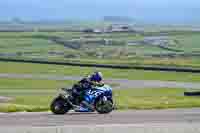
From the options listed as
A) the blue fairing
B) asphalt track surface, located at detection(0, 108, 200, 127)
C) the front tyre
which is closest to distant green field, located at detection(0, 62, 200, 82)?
the blue fairing

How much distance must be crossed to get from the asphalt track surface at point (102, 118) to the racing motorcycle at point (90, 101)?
0.27 metres

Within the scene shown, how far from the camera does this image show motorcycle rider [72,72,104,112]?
22.6 meters

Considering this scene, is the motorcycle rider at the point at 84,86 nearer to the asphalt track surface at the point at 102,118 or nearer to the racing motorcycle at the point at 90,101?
the racing motorcycle at the point at 90,101

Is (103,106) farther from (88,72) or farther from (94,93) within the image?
(88,72)

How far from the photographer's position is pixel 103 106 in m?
22.9

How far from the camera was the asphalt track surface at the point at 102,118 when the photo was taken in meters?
19.2

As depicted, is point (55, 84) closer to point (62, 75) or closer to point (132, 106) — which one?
point (62, 75)

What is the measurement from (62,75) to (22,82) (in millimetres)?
7646

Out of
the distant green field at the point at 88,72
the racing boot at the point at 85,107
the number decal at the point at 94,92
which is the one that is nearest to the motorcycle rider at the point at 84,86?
the racing boot at the point at 85,107

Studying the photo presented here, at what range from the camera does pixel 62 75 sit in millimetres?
65250

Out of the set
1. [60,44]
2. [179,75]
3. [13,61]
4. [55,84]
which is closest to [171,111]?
[55,84]

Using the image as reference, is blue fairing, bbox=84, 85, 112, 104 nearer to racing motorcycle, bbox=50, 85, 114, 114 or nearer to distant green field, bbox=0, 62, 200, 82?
racing motorcycle, bbox=50, 85, 114, 114

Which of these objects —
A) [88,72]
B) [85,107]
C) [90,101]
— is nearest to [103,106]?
[90,101]

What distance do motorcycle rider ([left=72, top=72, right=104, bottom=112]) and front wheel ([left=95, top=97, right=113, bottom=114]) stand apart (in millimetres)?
302
